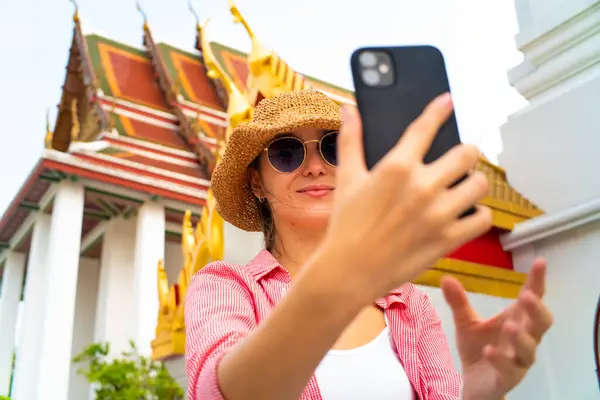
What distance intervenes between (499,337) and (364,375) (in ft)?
0.75

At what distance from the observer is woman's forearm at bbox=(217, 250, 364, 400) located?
1.39 feet

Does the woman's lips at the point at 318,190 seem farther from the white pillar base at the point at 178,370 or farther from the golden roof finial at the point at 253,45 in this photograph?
the white pillar base at the point at 178,370

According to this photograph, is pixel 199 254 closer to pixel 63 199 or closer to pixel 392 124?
pixel 392 124

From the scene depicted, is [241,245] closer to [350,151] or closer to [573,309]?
[573,309]

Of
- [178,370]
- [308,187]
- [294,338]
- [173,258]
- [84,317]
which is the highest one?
[173,258]

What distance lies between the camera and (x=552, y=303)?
4.57 feet

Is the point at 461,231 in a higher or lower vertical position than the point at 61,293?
lower

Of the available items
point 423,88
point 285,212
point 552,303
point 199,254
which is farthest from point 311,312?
point 199,254

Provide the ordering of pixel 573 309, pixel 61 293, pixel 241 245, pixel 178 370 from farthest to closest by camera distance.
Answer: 1. pixel 61 293
2. pixel 178 370
3. pixel 241 245
4. pixel 573 309

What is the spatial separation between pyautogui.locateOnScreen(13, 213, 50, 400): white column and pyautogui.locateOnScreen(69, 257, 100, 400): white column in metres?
1.25

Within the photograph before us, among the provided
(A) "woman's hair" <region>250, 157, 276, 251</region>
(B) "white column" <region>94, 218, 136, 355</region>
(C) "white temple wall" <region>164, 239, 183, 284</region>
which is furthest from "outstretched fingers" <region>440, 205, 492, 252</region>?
(C) "white temple wall" <region>164, 239, 183, 284</region>

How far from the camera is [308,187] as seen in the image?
2.93 ft

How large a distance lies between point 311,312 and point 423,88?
0.25m

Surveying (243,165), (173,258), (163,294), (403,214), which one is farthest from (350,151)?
(173,258)
